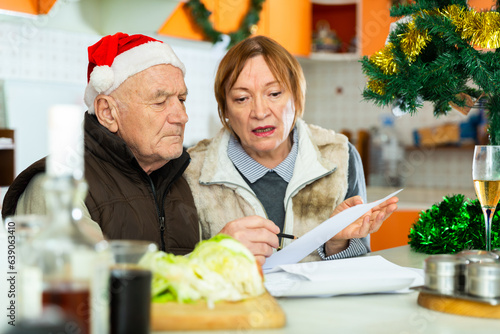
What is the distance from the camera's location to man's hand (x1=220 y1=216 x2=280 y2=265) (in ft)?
3.40

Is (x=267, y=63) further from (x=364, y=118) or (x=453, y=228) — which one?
(x=364, y=118)

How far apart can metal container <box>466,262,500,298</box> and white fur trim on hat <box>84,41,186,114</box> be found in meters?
0.91

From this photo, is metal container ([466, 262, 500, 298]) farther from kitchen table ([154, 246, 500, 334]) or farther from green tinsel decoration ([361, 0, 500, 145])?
green tinsel decoration ([361, 0, 500, 145])

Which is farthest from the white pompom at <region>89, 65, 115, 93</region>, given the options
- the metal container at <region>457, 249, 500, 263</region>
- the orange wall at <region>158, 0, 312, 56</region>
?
the orange wall at <region>158, 0, 312, 56</region>

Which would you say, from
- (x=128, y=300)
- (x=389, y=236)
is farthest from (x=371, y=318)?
(x=389, y=236)

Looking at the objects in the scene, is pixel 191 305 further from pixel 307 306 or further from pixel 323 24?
pixel 323 24

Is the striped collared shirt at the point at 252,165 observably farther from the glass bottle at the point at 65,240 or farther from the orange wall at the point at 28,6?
the orange wall at the point at 28,6

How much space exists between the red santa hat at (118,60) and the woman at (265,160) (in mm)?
217

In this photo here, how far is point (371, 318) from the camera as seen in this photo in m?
0.75

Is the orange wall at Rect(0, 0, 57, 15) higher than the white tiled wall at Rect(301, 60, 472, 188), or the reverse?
the orange wall at Rect(0, 0, 57, 15)

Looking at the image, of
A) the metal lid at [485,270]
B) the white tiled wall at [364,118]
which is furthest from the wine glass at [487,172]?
the white tiled wall at [364,118]

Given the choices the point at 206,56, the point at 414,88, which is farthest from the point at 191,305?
the point at 206,56

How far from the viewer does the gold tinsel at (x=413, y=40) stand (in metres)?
1.26

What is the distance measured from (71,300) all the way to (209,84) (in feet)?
11.1
